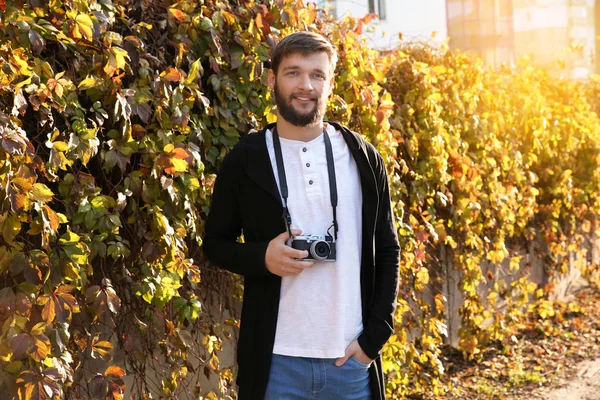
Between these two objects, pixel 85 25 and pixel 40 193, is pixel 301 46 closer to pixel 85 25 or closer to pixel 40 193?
pixel 85 25

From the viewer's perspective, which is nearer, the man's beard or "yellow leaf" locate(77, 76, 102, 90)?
the man's beard

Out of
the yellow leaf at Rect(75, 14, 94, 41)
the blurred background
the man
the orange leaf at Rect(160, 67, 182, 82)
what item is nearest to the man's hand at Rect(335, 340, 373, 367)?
the man

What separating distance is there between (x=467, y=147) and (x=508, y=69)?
6.00ft

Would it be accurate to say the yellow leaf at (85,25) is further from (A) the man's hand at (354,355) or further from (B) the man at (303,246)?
(A) the man's hand at (354,355)

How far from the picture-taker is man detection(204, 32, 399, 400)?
262 centimetres

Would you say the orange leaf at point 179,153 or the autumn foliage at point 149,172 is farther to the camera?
the orange leaf at point 179,153

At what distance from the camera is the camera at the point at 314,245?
256cm

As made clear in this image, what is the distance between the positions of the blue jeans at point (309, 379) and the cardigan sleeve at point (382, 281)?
10 cm

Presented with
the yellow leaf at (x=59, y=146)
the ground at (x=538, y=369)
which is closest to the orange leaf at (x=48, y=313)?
the yellow leaf at (x=59, y=146)

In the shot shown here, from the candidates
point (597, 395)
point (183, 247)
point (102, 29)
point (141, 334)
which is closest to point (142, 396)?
point (141, 334)

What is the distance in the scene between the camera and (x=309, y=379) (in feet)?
8.57

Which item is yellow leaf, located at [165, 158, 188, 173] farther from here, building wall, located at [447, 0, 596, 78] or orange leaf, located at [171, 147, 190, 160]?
building wall, located at [447, 0, 596, 78]

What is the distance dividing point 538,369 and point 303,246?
4.09 m

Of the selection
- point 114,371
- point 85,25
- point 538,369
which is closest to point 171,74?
point 85,25
